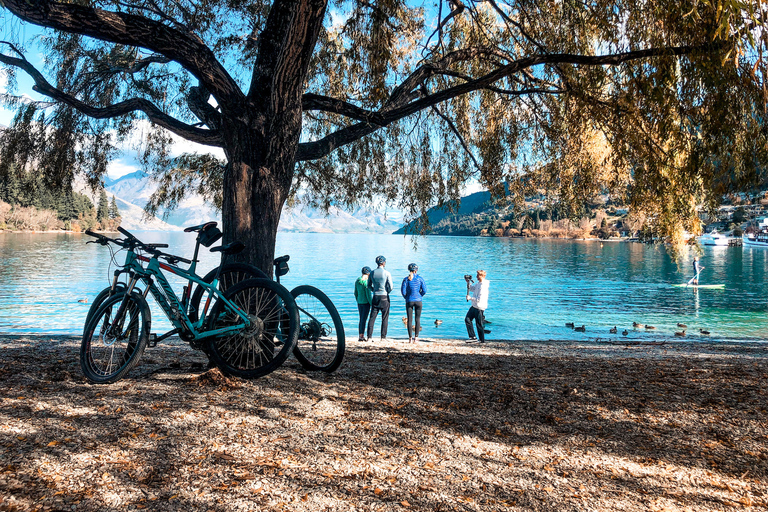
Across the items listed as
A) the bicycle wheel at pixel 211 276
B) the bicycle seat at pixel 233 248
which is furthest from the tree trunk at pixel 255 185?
the bicycle wheel at pixel 211 276

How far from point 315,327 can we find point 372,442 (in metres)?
1.98

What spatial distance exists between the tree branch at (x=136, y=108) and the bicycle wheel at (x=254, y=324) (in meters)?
2.77

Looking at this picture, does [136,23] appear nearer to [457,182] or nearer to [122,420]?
[122,420]

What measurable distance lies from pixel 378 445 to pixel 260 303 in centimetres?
190

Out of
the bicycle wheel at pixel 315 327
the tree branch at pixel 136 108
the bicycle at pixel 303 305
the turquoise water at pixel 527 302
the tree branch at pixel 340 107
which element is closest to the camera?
the bicycle at pixel 303 305

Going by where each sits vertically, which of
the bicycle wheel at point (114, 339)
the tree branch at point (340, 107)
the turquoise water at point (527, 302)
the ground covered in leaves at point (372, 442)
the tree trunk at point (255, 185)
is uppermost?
the tree branch at point (340, 107)

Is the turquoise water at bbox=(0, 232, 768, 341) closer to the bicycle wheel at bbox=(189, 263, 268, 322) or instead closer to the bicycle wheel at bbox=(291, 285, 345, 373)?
the bicycle wheel at bbox=(291, 285, 345, 373)

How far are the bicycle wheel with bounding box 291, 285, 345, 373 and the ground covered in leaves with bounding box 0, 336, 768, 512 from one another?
23 centimetres

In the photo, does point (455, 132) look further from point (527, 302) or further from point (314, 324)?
point (527, 302)

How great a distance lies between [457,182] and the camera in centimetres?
1001

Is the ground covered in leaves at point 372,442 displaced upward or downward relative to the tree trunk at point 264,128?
downward

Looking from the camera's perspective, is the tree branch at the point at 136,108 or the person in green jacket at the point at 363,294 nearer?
the tree branch at the point at 136,108

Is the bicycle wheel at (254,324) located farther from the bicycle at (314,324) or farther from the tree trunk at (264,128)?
the tree trunk at (264,128)

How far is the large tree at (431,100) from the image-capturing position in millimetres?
4875
